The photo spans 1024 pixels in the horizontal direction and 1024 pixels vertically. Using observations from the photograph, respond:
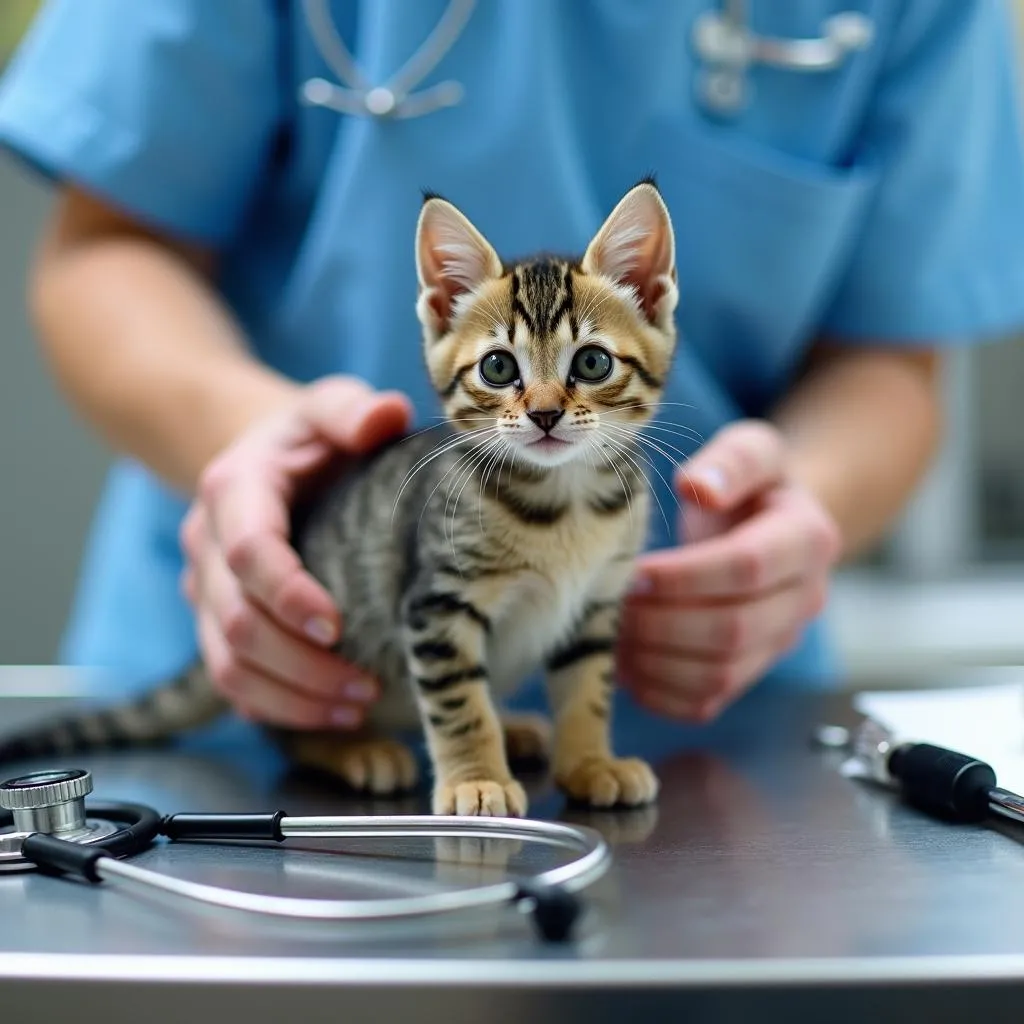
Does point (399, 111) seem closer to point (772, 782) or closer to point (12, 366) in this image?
point (772, 782)

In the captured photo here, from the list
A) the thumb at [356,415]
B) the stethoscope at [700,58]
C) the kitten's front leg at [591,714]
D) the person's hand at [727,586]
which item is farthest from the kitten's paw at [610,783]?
the stethoscope at [700,58]

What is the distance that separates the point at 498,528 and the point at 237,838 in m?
0.27

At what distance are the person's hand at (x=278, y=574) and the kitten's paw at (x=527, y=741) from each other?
12cm

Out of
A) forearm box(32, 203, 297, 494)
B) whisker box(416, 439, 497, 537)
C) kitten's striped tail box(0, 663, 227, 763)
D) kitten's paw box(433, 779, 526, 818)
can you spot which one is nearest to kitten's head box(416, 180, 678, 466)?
whisker box(416, 439, 497, 537)

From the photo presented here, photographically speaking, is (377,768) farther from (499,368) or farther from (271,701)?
(499,368)

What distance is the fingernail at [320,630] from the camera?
35.8 inches

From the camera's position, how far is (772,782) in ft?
2.95

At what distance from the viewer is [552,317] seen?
690mm

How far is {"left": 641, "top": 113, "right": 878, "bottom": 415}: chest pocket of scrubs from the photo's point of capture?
115cm

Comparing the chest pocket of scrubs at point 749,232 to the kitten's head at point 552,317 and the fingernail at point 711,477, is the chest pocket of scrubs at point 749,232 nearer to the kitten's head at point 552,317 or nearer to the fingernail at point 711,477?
the fingernail at point 711,477

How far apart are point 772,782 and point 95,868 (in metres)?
0.48

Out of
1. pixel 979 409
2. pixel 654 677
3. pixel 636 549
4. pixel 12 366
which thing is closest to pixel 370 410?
pixel 636 549

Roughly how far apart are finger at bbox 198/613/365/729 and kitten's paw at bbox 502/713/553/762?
0.12 metres

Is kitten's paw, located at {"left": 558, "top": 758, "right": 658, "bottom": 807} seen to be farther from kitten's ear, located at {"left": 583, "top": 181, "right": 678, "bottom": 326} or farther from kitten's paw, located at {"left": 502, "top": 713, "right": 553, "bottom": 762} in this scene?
kitten's ear, located at {"left": 583, "top": 181, "right": 678, "bottom": 326}
